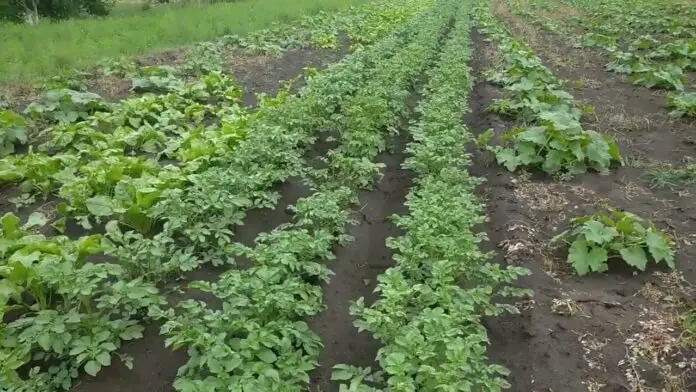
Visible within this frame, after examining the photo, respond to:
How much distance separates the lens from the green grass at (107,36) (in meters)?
10.0

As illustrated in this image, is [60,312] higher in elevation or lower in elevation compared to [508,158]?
higher

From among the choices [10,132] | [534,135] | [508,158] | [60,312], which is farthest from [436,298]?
[10,132]

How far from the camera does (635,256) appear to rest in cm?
455

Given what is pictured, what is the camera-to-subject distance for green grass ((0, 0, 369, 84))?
32.9 feet

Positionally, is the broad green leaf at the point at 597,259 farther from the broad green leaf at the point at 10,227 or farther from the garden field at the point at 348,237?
the broad green leaf at the point at 10,227

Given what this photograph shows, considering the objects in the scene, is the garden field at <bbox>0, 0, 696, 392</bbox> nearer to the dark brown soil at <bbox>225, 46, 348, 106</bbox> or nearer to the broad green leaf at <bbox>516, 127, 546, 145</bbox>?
the broad green leaf at <bbox>516, 127, 546, 145</bbox>

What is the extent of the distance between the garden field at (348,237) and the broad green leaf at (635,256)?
2 cm

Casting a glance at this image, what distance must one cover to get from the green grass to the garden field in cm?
96

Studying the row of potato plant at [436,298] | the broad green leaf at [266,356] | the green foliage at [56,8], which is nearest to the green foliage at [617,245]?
the row of potato plant at [436,298]

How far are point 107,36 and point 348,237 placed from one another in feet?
35.2

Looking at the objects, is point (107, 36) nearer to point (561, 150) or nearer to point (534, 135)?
point (534, 135)

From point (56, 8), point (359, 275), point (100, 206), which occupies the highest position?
point (100, 206)

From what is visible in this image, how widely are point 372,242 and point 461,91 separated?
3.57m

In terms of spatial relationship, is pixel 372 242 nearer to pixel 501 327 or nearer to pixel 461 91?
pixel 501 327
